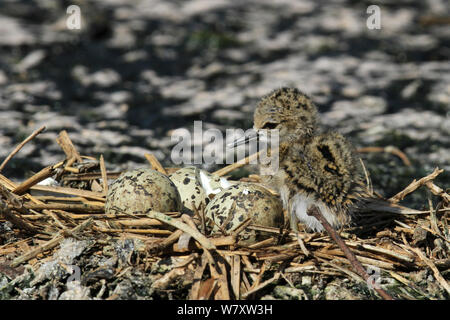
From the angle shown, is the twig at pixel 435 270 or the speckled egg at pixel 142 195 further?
the speckled egg at pixel 142 195

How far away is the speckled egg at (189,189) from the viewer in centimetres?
368

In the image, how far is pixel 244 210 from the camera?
3281 millimetres

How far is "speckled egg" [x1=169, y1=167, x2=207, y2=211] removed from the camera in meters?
3.68

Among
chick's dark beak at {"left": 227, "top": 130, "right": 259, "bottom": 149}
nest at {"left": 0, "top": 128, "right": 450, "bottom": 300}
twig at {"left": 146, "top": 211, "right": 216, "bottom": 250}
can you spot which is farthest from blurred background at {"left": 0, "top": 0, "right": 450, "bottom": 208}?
twig at {"left": 146, "top": 211, "right": 216, "bottom": 250}

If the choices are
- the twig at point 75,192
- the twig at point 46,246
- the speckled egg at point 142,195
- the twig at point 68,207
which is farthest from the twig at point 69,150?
the twig at point 46,246

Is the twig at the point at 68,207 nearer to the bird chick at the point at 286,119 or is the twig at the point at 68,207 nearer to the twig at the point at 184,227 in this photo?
the twig at the point at 184,227

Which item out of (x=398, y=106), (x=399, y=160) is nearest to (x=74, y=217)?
(x=399, y=160)

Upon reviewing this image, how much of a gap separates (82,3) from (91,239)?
20.4ft

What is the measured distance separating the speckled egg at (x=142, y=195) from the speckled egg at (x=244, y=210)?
246mm

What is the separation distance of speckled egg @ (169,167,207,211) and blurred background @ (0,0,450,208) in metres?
1.37

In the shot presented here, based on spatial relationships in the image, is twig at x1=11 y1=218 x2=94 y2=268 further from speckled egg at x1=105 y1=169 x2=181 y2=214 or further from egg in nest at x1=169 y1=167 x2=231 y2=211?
egg in nest at x1=169 y1=167 x2=231 y2=211

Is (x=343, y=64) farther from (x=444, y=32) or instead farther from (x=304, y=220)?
(x=304, y=220)
